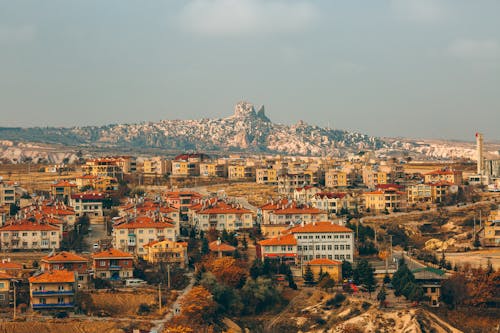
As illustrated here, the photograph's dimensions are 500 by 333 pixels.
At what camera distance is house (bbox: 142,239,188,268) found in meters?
54.1

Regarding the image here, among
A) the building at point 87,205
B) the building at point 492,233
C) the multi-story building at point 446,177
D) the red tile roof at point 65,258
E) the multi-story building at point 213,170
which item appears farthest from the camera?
the multi-story building at point 213,170

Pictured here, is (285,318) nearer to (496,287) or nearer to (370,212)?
(496,287)

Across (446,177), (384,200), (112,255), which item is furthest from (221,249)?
(446,177)

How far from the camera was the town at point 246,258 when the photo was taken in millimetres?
46812

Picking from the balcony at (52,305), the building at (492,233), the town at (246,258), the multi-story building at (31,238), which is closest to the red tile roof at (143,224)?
the town at (246,258)

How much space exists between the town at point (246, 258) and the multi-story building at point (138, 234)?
0.22ft

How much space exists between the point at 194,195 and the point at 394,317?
31.1 metres

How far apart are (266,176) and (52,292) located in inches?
1875

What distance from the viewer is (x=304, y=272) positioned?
52938 millimetres

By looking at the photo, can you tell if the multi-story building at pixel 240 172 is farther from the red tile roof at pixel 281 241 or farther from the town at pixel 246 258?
the red tile roof at pixel 281 241

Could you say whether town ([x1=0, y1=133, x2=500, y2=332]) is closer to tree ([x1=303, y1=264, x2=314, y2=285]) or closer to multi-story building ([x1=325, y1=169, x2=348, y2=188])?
tree ([x1=303, y1=264, x2=314, y2=285])

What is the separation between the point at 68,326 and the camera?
145ft

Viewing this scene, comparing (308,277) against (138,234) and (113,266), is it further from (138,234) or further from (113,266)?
(138,234)

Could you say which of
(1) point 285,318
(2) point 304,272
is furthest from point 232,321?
(2) point 304,272
